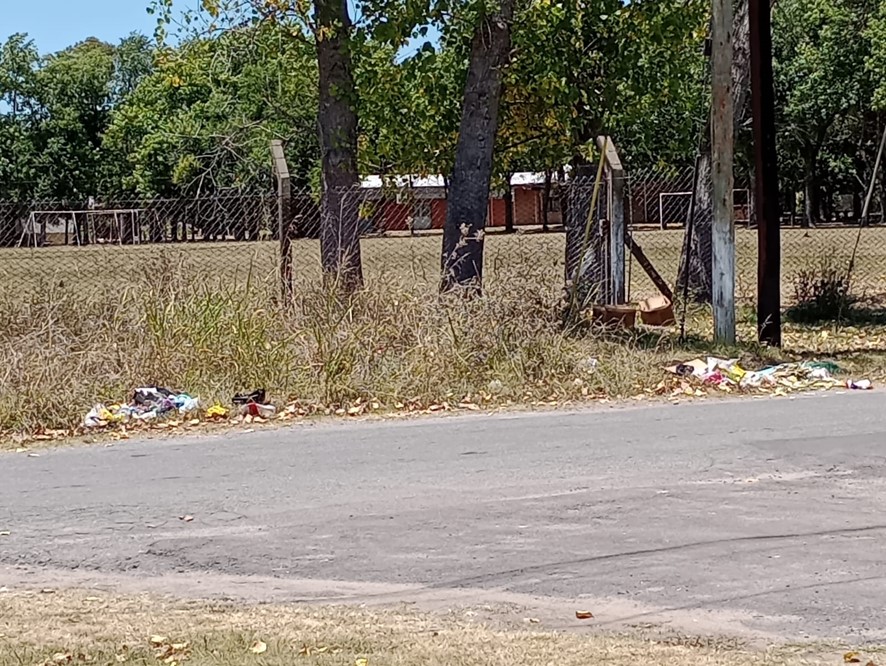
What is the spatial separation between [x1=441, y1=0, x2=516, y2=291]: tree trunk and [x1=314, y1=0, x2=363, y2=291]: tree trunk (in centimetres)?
122

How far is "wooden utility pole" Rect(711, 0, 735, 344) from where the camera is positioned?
11531 mm

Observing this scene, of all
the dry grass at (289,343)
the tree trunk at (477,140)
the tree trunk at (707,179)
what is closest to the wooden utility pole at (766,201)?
the dry grass at (289,343)

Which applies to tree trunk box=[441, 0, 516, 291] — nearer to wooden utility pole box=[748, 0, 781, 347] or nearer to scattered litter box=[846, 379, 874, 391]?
wooden utility pole box=[748, 0, 781, 347]

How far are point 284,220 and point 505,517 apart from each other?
599 cm

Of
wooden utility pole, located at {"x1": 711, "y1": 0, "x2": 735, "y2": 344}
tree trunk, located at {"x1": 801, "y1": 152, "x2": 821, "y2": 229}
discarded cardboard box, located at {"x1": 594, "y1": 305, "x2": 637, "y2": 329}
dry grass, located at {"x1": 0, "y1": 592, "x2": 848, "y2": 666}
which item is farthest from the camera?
tree trunk, located at {"x1": 801, "y1": 152, "x2": 821, "y2": 229}

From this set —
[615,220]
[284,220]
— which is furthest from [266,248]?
[615,220]

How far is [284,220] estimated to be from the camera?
451 inches

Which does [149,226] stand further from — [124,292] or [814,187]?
[814,187]

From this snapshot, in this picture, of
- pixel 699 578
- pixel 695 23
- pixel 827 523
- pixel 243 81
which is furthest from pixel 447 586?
pixel 243 81

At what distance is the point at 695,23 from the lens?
15.7 meters

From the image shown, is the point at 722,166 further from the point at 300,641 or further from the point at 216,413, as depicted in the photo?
the point at 300,641

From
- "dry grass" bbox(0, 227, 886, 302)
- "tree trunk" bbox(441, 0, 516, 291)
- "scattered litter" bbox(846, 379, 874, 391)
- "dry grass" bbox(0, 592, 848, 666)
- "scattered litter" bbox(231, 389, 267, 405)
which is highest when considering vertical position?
"tree trunk" bbox(441, 0, 516, 291)

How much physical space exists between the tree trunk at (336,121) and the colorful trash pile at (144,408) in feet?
10.8

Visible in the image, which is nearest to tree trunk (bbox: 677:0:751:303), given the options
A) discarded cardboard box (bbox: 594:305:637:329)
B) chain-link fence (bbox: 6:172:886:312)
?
chain-link fence (bbox: 6:172:886:312)
